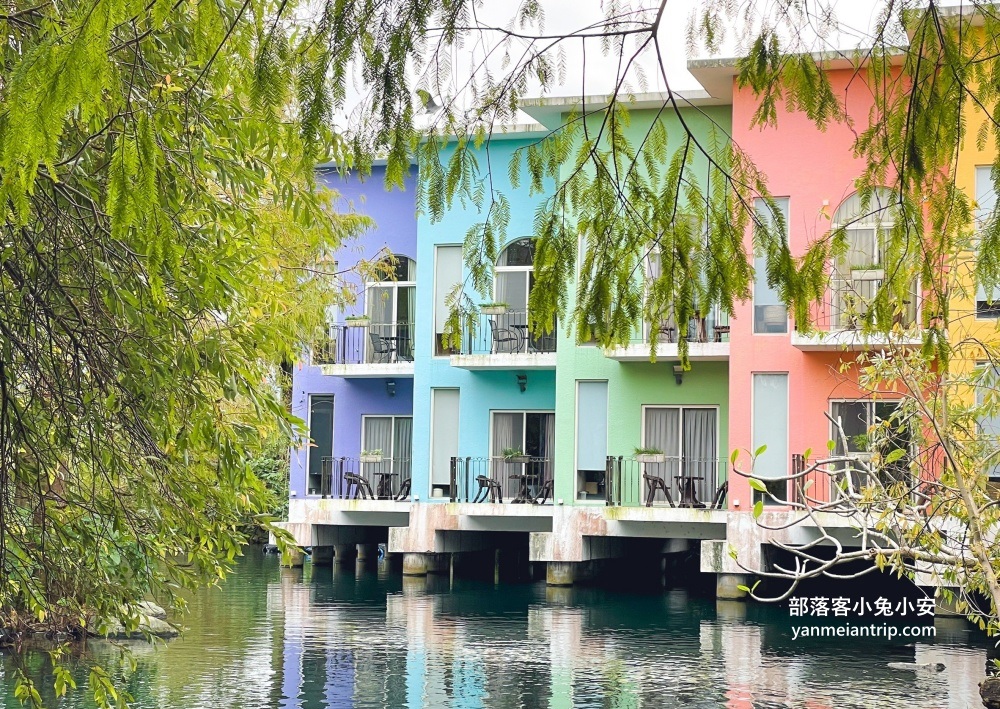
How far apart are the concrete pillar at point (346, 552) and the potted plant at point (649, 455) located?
8.20 m

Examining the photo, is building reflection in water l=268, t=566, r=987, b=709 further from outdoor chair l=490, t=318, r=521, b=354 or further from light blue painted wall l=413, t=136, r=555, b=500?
outdoor chair l=490, t=318, r=521, b=354

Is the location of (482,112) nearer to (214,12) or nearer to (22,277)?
(214,12)

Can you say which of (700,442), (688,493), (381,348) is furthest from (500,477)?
(688,493)

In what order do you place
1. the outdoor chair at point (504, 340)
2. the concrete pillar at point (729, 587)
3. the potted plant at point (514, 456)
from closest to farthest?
the concrete pillar at point (729, 587), the potted plant at point (514, 456), the outdoor chair at point (504, 340)

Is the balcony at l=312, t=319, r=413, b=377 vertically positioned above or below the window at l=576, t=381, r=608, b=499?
above

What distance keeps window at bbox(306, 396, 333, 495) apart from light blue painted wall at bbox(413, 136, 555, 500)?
2.92 meters

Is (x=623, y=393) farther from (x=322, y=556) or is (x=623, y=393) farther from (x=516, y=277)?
(x=322, y=556)

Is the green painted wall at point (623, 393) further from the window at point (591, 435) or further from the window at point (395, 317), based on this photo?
the window at point (395, 317)

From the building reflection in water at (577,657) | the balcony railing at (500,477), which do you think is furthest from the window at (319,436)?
the building reflection in water at (577,657)

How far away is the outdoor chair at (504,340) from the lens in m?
26.8

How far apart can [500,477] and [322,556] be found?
5.78m

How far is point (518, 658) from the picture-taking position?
54.1 feet

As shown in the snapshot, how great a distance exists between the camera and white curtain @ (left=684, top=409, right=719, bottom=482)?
81.3 feet

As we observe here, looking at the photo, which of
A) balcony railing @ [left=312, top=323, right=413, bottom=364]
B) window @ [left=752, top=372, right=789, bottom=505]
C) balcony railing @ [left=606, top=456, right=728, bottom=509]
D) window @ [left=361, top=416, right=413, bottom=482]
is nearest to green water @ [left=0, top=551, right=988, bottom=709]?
balcony railing @ [left=606, top=456, right=728, bottom=509]
